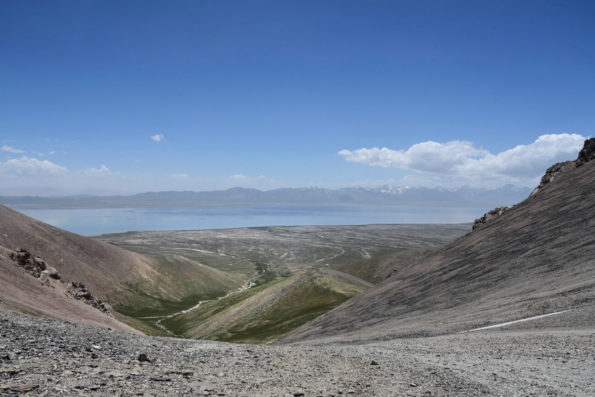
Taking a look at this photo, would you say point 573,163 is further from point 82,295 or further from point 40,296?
point 82,295

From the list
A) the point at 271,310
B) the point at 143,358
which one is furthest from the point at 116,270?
the point at 143,358

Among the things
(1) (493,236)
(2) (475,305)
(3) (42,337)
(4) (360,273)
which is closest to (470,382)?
(3) (42,337)

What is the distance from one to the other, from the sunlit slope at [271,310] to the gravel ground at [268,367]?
5520cm

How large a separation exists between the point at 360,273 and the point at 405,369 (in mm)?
138171

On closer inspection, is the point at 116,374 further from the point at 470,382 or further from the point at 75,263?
the point at 75,263

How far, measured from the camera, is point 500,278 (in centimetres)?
4281

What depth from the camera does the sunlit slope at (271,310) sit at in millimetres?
81312

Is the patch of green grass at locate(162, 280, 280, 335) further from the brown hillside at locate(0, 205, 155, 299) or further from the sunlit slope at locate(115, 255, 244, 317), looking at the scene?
the brown hillside at locate(0, 205, 155, 299)

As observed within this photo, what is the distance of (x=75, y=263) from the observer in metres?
116

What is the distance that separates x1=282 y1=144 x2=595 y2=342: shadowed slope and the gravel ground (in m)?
10.7

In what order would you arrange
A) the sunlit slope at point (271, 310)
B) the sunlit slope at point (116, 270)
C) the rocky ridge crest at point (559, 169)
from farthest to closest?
the sunlit slope at point (116, 270), the sunlit slope at point (271, 310), the rocky ridge crest at point (559, 169)

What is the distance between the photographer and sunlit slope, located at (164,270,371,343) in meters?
81.3

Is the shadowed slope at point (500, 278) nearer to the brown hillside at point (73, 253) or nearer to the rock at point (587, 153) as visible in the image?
the rock at point (587, 153)

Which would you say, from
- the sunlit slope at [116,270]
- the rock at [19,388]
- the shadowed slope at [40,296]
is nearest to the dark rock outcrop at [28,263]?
the shadowed slope at [40,296]
